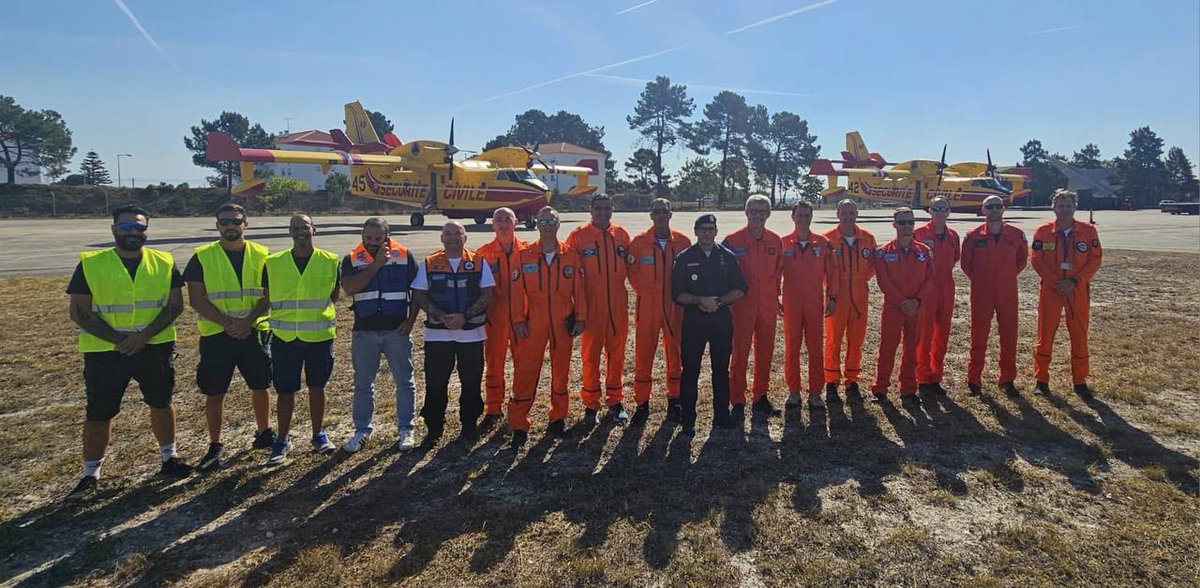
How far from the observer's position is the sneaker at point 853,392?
18.0ft

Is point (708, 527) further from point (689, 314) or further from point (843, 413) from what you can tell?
point (843, 413)

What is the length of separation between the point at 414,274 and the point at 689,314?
2.13 meters

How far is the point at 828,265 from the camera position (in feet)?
17.5

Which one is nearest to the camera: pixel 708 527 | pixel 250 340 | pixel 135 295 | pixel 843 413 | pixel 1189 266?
pixel 708 527

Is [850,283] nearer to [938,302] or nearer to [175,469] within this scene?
[938,302]

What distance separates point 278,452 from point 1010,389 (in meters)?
6.13

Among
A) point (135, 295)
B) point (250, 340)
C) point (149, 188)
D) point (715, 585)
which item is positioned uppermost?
point (149, 188)

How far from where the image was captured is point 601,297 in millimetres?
4930

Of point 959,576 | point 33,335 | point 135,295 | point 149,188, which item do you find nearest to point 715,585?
point 959,576

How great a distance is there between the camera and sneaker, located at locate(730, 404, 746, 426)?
16.4ft

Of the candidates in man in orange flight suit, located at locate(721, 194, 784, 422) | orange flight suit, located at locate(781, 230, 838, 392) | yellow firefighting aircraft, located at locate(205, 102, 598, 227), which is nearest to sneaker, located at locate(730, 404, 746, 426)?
man in orange flight suit, located at locate(721, 194, 784, 422)

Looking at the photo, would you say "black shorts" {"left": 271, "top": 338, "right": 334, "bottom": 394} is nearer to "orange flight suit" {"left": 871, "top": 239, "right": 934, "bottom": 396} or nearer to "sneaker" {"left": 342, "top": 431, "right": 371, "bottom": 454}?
"sneaker" {"left": 342, "top": 431, "right": 371, "bottom": 454}

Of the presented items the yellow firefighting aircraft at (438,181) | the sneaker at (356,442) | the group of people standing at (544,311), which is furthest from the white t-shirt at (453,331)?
the yellow firefighting aircraft at (438,181)

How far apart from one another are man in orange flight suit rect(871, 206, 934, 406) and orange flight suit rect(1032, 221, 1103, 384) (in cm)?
115
